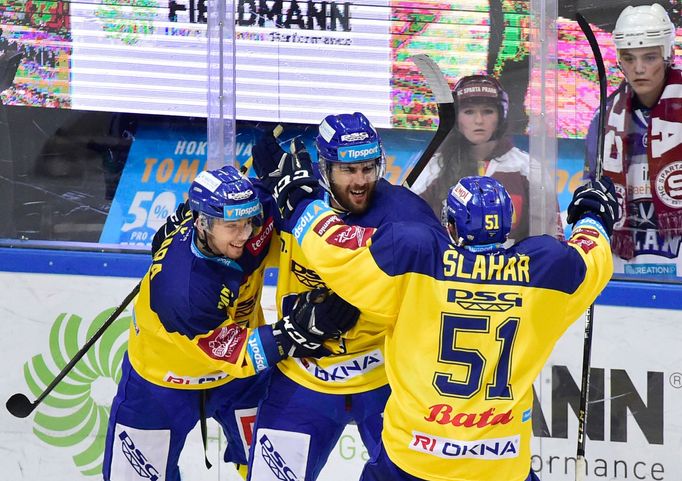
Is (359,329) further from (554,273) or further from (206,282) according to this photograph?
(554,273)

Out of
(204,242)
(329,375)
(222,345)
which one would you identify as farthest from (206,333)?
(329,375)

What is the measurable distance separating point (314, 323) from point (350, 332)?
0.14m

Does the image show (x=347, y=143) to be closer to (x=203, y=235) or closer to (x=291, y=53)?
(x=203, y=235)

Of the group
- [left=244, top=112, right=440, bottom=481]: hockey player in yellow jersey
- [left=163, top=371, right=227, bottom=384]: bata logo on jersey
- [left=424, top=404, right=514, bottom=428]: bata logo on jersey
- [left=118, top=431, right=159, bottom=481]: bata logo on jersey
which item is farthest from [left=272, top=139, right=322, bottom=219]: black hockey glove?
[left=118, top=431, right=159, bottom=481]: bata logo on jersey

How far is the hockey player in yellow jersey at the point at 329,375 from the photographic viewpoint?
323cm

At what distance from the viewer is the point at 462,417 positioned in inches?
111

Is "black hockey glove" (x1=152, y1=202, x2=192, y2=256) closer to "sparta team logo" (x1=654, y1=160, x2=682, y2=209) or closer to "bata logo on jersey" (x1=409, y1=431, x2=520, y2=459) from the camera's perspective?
"bata logo on jersey" (x1=409, y1=431, x2=520, y2=459)

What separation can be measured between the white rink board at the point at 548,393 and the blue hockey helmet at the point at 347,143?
1082 millimetres

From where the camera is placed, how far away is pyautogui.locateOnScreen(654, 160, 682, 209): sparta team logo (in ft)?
13.4

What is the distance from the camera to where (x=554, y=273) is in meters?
2.80

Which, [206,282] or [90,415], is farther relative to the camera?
[90,415]

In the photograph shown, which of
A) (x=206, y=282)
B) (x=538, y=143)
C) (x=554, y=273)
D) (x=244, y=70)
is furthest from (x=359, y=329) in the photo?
(x=244, y=70)

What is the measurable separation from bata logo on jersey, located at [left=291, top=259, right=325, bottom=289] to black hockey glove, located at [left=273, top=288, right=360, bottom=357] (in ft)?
0.16

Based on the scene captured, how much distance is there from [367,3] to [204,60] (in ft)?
2.01
